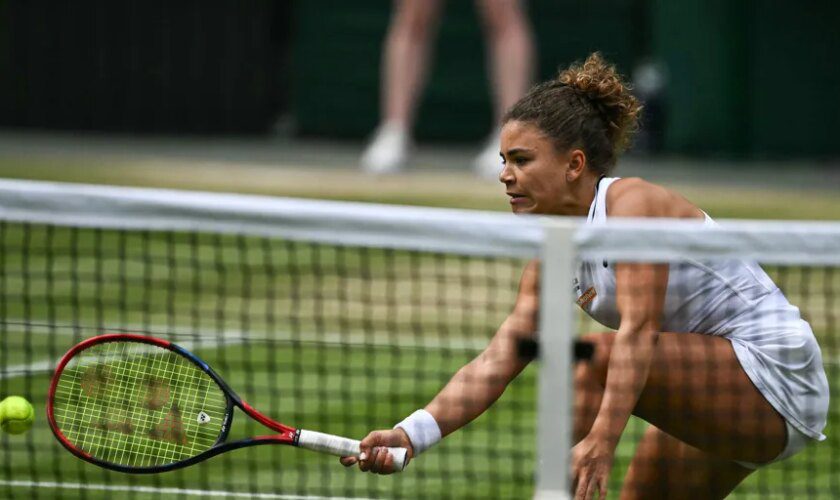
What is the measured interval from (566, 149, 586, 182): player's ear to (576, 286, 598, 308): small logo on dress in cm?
27

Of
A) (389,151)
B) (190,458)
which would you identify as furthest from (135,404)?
(389,151)

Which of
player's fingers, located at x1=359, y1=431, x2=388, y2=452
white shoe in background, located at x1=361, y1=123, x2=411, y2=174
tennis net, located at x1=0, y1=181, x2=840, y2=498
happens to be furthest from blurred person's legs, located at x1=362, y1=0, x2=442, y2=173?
player's fingers, located at x1=359, y1=431, x2=388, y2=452

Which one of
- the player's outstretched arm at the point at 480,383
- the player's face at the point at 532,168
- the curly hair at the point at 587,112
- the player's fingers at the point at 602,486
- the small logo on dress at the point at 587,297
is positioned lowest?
the player's fingers at the point at 602,486

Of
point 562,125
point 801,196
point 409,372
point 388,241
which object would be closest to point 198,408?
point 388,241

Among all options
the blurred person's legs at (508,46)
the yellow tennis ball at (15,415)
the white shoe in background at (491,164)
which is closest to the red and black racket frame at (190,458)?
the yellow tennis ball at (15,415)

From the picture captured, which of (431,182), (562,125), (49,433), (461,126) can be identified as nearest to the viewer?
(562,125)

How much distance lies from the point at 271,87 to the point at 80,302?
6137 millimetres

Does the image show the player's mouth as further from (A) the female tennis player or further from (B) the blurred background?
(B) the blurred background

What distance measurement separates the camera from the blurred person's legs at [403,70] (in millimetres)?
9859

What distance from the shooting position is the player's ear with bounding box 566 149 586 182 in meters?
3.73

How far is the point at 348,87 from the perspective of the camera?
1278 centimetres

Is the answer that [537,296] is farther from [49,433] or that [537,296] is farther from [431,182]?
[431,182]

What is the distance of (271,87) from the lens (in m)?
13.1

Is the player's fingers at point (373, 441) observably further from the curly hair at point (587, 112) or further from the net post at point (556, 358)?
the curly hair at point (587, 112)
